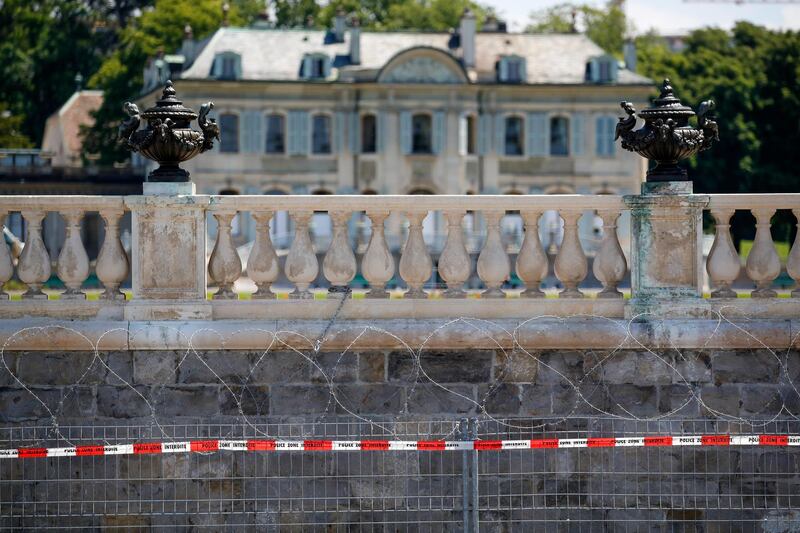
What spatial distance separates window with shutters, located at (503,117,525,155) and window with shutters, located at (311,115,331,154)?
8056 millimetres

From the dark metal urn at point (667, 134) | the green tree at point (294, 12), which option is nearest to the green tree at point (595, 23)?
the green tree at point (294, 12)

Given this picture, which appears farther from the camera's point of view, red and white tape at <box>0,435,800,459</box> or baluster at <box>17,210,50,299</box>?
baluster at <box>17,210,50,299</box>

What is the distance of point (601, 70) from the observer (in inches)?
2719

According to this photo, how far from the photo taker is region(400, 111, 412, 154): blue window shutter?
2677 inches

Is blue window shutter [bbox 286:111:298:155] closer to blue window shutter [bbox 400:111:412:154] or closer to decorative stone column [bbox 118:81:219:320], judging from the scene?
blue window shutter [bbox 400:111:412:154]

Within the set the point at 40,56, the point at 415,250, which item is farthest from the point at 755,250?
the point at 40,56

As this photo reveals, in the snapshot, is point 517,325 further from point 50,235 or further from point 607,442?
point 50,235

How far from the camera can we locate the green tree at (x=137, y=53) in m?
74.3

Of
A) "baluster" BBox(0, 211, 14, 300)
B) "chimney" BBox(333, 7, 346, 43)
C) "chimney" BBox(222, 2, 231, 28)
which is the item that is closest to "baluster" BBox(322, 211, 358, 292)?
"baluster" BBox(0, 211, 14, 300)

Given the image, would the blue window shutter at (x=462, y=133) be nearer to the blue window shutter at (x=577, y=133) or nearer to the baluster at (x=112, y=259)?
the blue window shutter at (x=577, y=133)

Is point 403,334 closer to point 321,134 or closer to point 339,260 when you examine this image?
point 339,260

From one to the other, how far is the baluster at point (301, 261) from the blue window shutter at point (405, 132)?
57.9 m

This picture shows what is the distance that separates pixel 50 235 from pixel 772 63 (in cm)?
4892

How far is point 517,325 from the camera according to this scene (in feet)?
33.7
